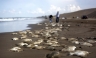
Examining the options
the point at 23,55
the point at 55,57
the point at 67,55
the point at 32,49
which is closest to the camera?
the point at 55,57

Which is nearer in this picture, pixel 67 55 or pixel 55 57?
pixel 55 57

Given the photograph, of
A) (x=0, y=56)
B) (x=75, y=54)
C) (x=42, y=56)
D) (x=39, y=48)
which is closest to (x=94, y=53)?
(x=75, y=54)

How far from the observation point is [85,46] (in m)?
5.84

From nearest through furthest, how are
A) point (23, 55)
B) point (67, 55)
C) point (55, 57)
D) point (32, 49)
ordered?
point (55, 57)
point (67, 55)
point (23, 55)
point (32, 49)

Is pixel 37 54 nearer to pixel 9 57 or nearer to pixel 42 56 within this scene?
pixel 42 56

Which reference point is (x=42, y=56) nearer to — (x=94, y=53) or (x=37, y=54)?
(x=37, y=54)

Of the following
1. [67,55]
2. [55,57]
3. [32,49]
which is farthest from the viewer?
[32,49]

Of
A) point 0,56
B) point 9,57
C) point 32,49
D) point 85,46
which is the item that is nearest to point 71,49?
point 85,46

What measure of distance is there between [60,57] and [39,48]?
4.72 feet

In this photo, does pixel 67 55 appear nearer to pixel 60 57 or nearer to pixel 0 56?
pixel 60 57

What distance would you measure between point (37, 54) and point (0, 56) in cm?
124

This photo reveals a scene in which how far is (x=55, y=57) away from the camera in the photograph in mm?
4355

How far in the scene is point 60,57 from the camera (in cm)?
448

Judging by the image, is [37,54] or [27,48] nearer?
[37,54]
